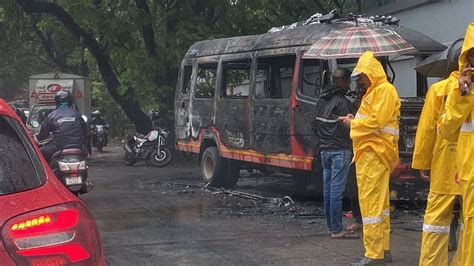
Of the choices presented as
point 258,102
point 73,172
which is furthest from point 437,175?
point 258,102

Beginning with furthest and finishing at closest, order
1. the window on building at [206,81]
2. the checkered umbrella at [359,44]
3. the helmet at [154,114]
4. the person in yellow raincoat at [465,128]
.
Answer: the helmet at [154,114]
the window on building at [206,81]
the checkered umbrella at [359,44]
the person in yellow raincoat at [465,128]

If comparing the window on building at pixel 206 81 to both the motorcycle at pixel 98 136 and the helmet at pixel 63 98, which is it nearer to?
the helmet at pixel 63 98

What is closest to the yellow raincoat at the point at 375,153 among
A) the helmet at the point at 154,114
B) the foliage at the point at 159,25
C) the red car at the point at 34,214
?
the red car at the point at 34,214

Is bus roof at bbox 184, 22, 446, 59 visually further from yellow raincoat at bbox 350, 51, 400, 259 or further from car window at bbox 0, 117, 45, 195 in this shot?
car window at bbox 0, 117, 45, 195

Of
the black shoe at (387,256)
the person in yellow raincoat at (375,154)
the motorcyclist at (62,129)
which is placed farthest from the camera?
the motorcyclist at (62,129)

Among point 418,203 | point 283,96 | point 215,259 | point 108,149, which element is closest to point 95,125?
point 108,149

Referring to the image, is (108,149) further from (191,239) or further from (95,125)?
(191,239)

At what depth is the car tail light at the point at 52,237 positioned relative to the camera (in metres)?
2.99

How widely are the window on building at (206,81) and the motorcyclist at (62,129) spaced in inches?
134

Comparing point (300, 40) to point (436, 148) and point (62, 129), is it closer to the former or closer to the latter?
point (62, 129)

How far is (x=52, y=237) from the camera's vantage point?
122 inches

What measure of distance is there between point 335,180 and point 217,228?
5.51 ft

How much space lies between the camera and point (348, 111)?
23.6ft

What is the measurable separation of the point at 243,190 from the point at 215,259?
200 inches
